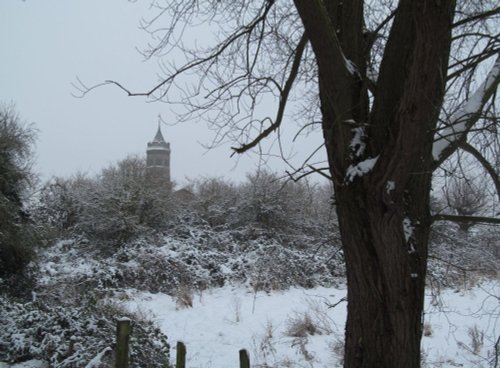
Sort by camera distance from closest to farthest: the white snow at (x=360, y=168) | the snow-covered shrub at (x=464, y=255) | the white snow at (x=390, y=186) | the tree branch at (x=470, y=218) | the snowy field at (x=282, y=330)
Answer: the white snow at (x=390, y=186)
the white snow at (x=360, y=168)
the tree branch at (x=470, y=218)
the snowy field at (x=282, y=330)
the snow-covered shrub at (x=464, y=255)

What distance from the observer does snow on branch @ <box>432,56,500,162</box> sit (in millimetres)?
2449

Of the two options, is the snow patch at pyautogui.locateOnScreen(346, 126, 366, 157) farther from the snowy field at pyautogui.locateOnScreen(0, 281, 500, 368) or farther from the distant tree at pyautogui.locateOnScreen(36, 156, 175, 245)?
the distant tree at pyautogui.locateOnScreen(36, 156, 175, 245)

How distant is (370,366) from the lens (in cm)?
250

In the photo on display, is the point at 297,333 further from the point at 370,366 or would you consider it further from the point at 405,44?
the point at 405,44

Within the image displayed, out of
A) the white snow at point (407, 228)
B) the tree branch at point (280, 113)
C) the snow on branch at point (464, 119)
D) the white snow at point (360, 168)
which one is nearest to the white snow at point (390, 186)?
the white snow at point (360, 168)

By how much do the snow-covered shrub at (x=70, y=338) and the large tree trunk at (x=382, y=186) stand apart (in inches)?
104

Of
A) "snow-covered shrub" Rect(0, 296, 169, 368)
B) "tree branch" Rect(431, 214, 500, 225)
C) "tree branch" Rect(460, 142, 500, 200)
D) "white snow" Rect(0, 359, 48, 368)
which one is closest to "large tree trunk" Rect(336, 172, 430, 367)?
"tree branch" Rect(431, 214, 500, 225)

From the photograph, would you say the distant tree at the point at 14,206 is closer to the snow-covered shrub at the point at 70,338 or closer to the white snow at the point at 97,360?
the snow-covered shrub at the point at 70,338

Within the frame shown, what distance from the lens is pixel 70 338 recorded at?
442 cm

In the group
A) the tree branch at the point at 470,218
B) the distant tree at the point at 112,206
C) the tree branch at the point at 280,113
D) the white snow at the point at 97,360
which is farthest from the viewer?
the distant tree at the point at 112,206

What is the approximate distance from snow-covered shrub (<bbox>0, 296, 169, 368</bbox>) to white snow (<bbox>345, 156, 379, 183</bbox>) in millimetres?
2942

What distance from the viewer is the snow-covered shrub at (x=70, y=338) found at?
432 centimetres

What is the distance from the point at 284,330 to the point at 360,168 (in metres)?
4.70

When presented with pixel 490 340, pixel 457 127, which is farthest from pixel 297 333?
pixel 457 127
